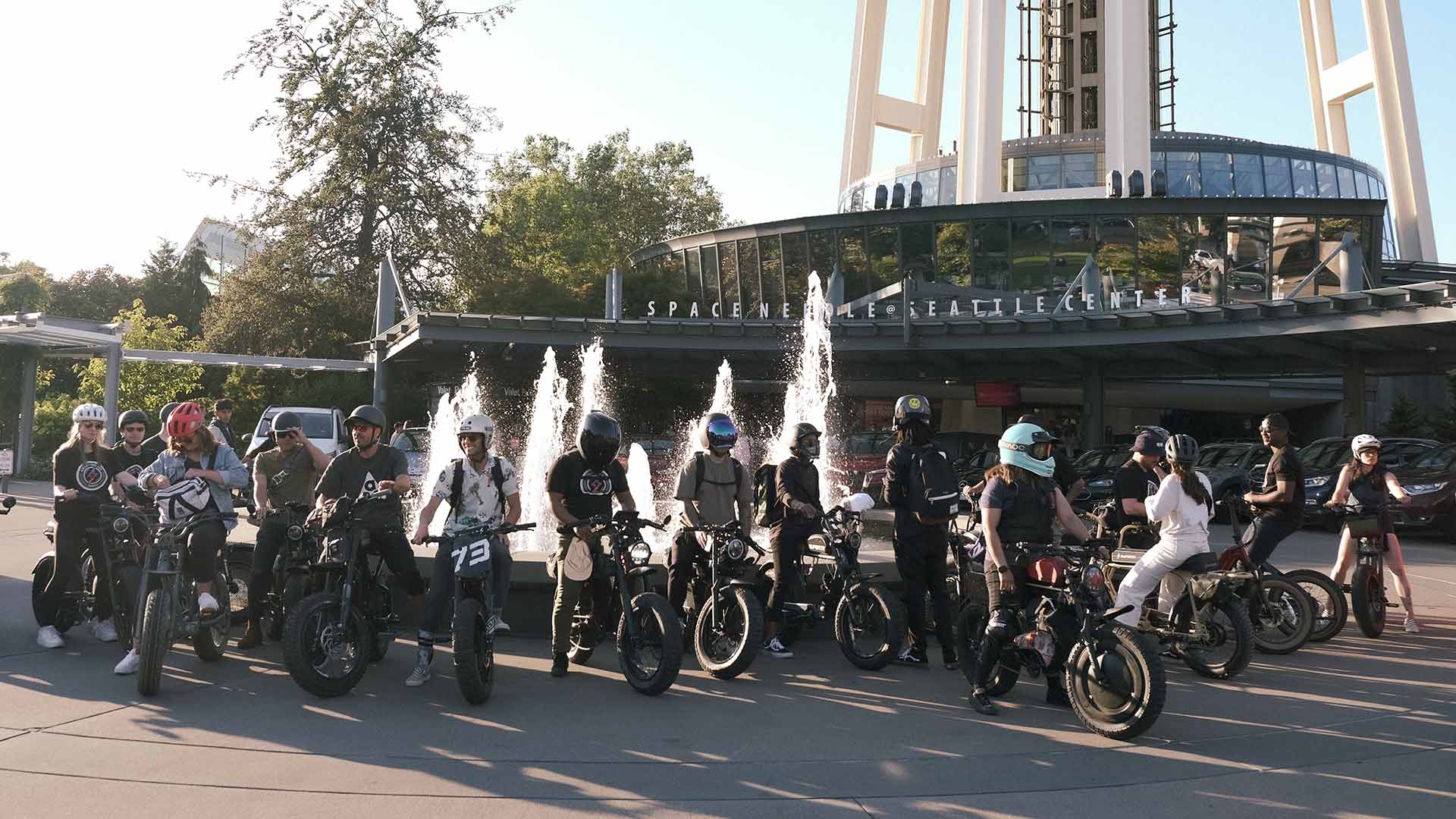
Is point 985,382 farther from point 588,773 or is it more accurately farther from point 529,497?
point 588,773

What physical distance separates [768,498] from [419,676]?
107 inches

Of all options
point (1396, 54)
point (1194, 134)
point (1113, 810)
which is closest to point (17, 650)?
point (1113, 810)

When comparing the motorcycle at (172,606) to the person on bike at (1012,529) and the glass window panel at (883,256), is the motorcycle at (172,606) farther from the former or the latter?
the glass window panel at (883,256)

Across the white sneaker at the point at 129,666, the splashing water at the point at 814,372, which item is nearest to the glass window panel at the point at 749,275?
the splashing water at the point at 814,372

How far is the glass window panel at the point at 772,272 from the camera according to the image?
48.0 metres

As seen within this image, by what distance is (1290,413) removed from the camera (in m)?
49.1

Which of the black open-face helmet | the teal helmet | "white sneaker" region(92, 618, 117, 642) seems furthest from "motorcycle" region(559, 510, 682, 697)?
"white sneaker" region(92, 618, 117, 642)

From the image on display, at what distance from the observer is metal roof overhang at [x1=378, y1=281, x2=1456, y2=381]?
89.7ft

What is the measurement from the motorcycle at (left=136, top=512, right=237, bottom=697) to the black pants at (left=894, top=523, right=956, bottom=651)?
4570 mm

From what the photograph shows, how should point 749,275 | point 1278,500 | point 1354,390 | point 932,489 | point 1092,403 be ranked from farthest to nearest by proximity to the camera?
point 749,275, point 1092,403, point 1354,390, point 1278,500, point 932,489

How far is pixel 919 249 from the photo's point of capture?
144 ft

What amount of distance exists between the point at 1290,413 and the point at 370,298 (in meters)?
37.7

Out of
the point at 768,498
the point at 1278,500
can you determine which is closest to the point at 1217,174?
the point at 1278,500

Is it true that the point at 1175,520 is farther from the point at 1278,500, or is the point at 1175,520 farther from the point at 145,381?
the point at 145,381
